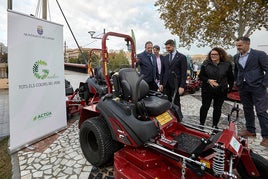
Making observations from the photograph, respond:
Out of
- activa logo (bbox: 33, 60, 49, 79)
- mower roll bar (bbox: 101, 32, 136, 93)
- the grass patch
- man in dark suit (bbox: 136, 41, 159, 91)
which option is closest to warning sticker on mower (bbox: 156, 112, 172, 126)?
mower roll bar (bbox: 101, 32, 136, 93)

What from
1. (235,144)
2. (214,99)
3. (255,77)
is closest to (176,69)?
(214,99)

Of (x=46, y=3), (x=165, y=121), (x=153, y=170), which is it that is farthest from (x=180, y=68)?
(x=46, y=3)

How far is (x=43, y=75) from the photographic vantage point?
3.61 metres

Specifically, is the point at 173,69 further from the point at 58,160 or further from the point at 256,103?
the point at 58,160

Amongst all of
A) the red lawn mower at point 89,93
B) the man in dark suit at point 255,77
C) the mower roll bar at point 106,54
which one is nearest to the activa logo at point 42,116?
the red lawn mower at point 89,93

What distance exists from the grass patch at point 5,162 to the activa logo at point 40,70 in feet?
A: 4.31

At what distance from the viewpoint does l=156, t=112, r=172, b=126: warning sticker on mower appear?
2.51 meters

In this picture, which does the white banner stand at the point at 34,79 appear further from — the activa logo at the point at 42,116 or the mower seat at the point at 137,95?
the mower seat at the point at 137,95

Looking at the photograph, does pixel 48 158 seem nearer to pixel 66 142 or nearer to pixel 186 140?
pixel 66 142

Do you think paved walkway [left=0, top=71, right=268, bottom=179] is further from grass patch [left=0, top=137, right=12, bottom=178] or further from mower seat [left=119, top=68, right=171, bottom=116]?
mower seat [left=119, top=68, right=171, bottom=116]

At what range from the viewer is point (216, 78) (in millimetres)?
3455

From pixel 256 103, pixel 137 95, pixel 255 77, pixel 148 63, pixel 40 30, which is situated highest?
pixel 40 30

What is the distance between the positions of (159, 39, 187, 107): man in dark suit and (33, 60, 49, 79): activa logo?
2.28 m

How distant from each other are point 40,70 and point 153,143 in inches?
98.1
